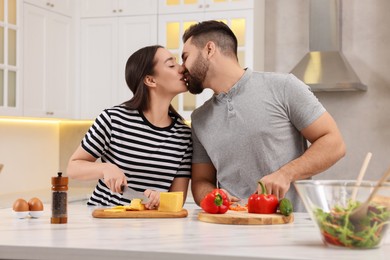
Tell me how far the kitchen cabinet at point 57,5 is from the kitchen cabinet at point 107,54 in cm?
14

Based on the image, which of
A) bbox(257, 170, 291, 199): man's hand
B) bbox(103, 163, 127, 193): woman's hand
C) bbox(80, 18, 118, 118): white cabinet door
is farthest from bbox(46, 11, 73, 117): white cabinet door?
bbox(257, 170, 291, 199): man's hand

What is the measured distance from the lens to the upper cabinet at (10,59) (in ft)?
15.0

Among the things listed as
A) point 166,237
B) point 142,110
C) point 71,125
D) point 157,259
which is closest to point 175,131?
point 142,110

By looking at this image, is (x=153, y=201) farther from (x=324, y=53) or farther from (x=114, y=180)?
(x=324, y=53)

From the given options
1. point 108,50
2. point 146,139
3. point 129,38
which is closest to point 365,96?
point 129,38

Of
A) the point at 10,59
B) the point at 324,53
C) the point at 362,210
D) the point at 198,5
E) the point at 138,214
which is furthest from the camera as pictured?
the point at 198,5

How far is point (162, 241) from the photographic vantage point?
1.92 metres

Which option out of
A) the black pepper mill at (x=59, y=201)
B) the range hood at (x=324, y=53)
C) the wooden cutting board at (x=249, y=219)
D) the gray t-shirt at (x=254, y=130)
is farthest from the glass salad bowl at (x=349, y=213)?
the range hood at (x=324, y=53)

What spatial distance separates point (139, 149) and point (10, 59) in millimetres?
1971

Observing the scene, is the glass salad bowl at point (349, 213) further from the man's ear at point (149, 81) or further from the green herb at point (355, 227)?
the man's ear at point (149, 81)

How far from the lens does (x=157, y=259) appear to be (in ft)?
5.73

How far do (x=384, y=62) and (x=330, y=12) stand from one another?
1.64 ft

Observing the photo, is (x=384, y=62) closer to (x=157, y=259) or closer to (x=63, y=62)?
(x=63, y=62)

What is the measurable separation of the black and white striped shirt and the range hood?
6.40ft
